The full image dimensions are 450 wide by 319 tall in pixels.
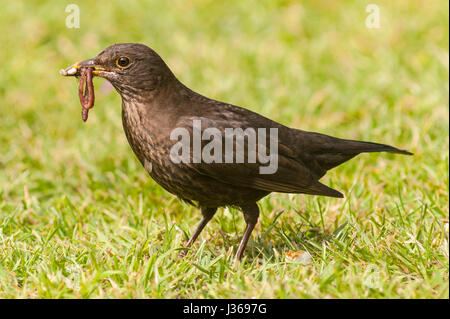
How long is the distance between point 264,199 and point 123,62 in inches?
67.2

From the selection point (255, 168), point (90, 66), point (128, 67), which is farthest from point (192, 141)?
point (90, 66)

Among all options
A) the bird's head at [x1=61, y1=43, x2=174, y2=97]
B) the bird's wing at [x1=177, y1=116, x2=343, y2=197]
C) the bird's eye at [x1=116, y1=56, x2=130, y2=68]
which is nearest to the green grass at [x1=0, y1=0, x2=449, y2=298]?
the bird's wing at [x1=177, y1=116, x2=343, y2=197]

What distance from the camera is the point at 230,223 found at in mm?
5141

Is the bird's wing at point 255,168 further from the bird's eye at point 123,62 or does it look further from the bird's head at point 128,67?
the bird's eye at point 123,62

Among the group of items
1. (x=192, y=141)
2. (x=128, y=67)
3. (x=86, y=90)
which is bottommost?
(x=192, y=141)

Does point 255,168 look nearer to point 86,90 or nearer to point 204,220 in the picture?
point 204,220

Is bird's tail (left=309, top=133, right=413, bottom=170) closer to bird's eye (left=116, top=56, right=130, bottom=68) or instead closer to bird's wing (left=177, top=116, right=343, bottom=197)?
bird's wing (left=177, top=116, right=343, bottom=197)

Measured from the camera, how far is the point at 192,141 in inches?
171

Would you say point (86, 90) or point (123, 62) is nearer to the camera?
point (123, 62)

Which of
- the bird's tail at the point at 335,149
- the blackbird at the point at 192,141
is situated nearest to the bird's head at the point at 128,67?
the blackbird at the point at 192,141

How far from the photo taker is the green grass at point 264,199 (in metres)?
4.07

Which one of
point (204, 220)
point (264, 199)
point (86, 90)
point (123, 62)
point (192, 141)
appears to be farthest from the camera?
point (264, 199)
